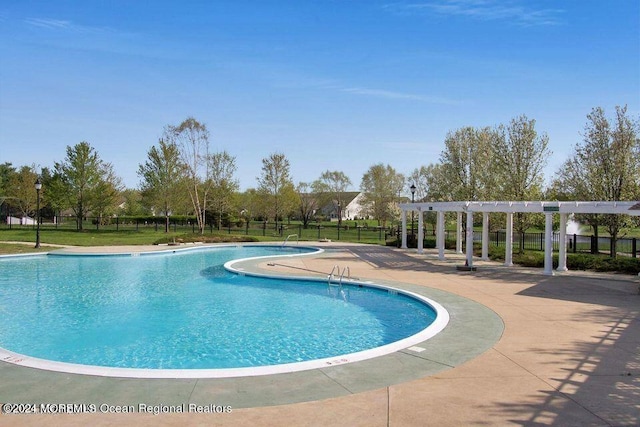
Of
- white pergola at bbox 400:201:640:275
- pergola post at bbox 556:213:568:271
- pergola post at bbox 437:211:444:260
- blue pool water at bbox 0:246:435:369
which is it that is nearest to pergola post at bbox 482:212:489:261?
white pergola at bbox 400:201:640:275

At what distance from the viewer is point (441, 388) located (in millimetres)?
5852

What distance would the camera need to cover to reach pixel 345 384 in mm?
5984

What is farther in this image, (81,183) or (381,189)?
(381,189)

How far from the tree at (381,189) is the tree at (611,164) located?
103ft

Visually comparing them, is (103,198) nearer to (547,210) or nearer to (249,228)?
(249,228)

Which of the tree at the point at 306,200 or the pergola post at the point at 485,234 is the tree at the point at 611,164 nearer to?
the pergola post at the point at 485,234

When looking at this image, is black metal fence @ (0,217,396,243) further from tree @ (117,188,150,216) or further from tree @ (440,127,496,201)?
tree @ (440,127,496,201)

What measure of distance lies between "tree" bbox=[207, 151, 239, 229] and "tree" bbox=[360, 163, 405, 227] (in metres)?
18.5

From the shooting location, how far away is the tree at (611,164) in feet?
65.7

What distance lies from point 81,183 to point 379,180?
101 ft

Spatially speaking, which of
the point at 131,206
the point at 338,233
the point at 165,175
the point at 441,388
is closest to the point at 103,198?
the point at 165,175

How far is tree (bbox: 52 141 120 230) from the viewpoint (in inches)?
1560

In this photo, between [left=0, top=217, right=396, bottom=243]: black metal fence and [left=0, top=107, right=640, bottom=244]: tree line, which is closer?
[left=0, top=107, right=640, bottom=244]: tree line

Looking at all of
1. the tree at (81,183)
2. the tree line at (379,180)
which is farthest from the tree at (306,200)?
the tree at (81,183)
